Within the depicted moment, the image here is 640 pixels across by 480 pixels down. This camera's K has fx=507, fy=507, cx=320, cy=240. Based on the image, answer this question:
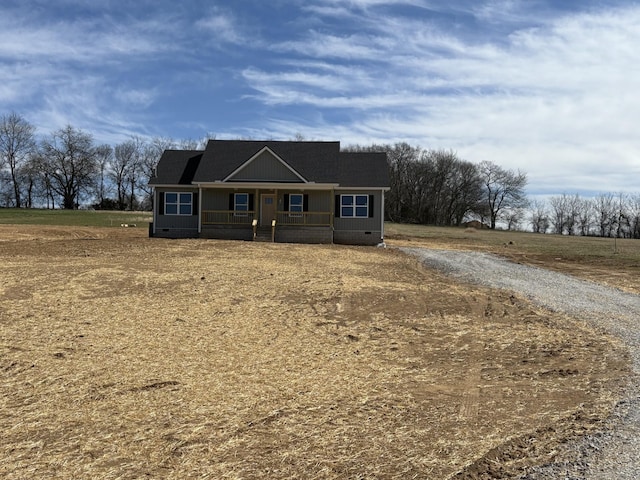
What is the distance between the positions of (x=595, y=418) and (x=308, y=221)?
22335 mm

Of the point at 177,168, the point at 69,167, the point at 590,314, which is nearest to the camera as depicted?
the point at 590,314

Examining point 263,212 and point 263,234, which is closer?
point 263,234

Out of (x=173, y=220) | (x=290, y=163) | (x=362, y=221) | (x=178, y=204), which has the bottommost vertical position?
(x=173, y=220)

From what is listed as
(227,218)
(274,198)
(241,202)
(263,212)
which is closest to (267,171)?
(274,198)

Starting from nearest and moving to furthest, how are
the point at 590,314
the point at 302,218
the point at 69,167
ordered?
the point at 590,314 → the point at 302,218 → the point at 69,167

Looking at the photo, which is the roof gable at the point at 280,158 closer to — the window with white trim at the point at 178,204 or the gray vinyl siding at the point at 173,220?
the window with white trim at the point at 178,204

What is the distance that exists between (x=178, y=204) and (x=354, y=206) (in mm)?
9566

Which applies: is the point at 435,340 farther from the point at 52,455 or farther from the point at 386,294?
the point at 52,455

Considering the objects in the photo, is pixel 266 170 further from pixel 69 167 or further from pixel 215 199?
pixel 69 167

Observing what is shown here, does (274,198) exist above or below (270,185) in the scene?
below

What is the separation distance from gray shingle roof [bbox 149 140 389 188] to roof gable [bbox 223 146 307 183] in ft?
2.53

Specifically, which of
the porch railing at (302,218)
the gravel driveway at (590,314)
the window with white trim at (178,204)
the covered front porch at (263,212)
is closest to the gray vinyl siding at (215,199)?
the covered front porch at (263,212)

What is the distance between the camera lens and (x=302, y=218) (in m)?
26.5

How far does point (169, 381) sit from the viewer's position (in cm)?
539
